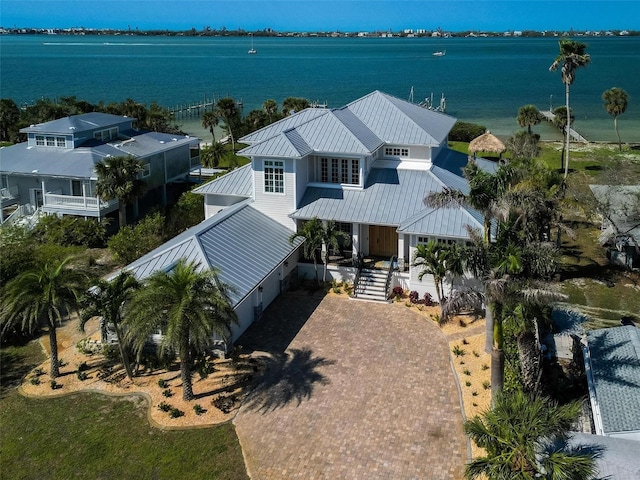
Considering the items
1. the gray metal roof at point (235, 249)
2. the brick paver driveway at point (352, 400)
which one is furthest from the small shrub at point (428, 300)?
the gray metal roof at point (235, 249)

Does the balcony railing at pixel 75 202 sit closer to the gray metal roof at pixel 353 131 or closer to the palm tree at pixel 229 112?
the gray metal roof at pixel 353 131

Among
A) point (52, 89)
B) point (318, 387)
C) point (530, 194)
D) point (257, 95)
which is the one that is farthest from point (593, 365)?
point (52, 89)

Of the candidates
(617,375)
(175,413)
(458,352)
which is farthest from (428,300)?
(175,413)

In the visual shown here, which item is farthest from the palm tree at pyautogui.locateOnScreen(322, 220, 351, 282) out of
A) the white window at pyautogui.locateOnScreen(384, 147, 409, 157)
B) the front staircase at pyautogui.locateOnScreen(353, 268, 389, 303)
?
the white window at pyautogui.locateOnScreen(384, 147, 409, 157)

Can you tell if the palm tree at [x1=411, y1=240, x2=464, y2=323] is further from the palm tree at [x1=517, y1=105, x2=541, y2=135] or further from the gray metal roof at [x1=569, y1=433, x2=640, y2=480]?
the palm tree at [x1=517, y1=105, x2=541, y2=135]

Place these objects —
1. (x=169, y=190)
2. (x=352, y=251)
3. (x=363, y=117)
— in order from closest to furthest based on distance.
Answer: (x=352, y=251) < (x=363, y=117) < (x=169, y=190)

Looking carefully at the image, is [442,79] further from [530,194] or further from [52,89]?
[530,194]

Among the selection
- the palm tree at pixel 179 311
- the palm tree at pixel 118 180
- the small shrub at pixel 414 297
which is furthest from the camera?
the palm tree at pixel 118 180
